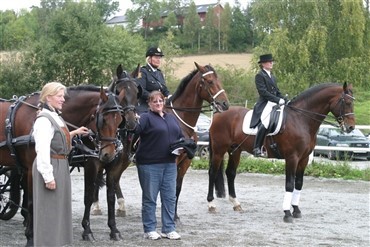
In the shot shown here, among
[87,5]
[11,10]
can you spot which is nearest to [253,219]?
[87,5]

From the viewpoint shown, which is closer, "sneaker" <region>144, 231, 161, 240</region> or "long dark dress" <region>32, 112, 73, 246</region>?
"long dark dress" <region>32, 112, 73, 246</region>

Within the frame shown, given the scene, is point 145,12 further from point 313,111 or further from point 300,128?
point 300,128

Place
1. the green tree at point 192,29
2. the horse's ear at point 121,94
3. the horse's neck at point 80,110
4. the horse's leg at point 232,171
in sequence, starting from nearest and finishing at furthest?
the horse's ear at point 121,94
the horse's neck at point 80,110
the horse's leg at point 232,171
the green tree at point 192,29

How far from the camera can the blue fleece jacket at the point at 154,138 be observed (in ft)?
22.3

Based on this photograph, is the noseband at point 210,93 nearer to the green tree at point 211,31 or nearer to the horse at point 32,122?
the horse at point 32,122

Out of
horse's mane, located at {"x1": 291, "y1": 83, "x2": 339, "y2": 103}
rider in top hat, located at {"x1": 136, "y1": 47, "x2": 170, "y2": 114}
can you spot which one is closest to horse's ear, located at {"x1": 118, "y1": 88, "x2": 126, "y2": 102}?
rider in top hat, located at {"x1": 136, "y1": 47, "x2": 170, "y2": 114}

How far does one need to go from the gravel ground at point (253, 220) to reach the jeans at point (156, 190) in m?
0.28

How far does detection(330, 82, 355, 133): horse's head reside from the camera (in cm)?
915

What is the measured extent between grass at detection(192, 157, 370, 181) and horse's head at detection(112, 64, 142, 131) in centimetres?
821

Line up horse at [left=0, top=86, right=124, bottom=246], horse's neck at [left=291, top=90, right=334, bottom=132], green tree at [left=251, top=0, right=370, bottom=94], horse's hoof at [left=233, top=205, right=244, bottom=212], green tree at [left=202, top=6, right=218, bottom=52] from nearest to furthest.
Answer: horse at [left=0, top=86, right=124, bottom=246] → horse's neck at [left=291, top=90, right=334, bottom=132] → horse's hoof at [left=233, top=205, right=244, bottom=212] → green tree at [left=251, top=0, right=370, bottom=94] → green tree at [left=202, top=6, right=218, bottom=52]

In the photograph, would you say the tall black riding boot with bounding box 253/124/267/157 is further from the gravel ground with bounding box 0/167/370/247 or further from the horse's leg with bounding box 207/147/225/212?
the gravel ground with bounding box 0/167/370/247

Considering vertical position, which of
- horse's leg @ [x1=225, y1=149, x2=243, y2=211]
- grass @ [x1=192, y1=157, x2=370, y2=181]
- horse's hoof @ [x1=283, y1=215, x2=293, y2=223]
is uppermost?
horse's leg @ [x1=225, y1=149, x2=243, y2=211]

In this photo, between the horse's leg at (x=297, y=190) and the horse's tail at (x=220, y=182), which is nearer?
the horse's leg at (x=297, y=190)

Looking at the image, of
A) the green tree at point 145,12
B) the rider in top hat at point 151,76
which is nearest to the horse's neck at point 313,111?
the rider in top hat at point 151,76
